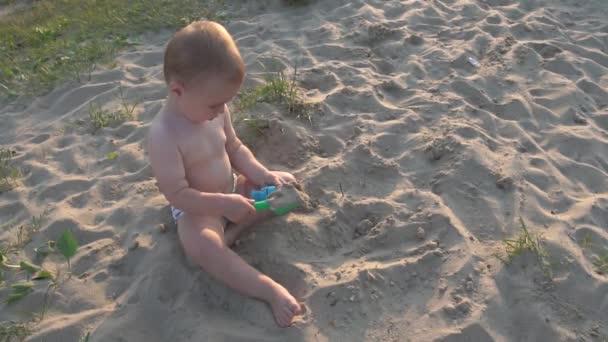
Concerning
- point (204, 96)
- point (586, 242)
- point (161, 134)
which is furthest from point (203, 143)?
point (586, 242)

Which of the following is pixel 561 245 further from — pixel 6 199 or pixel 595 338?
pixel 6 199

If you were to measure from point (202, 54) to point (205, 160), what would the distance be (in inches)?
22.4

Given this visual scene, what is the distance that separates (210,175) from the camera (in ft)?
8.43

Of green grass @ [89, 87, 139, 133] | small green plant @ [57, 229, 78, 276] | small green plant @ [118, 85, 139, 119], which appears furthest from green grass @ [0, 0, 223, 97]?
small green plant @ [57, 229, 78, 276]

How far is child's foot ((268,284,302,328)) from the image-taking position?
86.1 inches

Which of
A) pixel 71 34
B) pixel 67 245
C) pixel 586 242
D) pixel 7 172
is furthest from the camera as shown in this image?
pixel 71 34

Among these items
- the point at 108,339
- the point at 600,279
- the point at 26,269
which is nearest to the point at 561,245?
the point at 600,279

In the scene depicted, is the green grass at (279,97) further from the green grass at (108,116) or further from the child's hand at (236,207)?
the child's hand at (236,207)

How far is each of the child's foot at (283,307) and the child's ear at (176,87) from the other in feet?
2.84

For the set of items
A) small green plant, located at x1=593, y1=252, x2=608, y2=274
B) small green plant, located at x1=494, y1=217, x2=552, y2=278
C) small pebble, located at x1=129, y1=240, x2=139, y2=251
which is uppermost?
small green plant, located at x1=494, y1=217, x2=552, y2=278

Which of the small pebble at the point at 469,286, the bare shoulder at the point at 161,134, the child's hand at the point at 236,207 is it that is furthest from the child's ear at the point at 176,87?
the small pebble at the point at 469,286

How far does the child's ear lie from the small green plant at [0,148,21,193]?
1.44m

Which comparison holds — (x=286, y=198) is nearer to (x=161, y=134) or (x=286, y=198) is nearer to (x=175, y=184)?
(x=175, y=184)

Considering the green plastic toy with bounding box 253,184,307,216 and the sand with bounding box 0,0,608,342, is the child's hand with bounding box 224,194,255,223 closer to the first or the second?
the green plastic toy with bounding box 253,184,307,216
